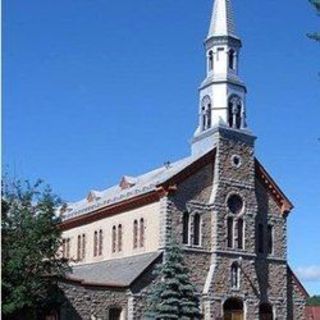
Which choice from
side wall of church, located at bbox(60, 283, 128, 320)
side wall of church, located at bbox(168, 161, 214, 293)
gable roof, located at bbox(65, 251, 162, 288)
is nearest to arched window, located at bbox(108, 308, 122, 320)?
side wall of church, located at bbox(60, 283, 128, 320)

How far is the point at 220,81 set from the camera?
46.4 m

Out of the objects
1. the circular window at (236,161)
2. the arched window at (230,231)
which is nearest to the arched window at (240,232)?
the arched window at (230,231)

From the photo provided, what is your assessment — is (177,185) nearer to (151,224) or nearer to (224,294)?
(151,224)

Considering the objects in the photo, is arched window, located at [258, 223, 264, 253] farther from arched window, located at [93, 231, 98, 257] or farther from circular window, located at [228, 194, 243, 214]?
arched window, located at [93, 231, 98, 257]

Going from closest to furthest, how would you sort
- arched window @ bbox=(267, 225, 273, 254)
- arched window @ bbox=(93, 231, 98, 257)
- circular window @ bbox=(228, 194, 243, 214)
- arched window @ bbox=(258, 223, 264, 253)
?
circular window @ bbox=(228, 194, 243, 214)
arched window @ bbox=(258, 223, 264, 253)
arched window @ bbox=(267, 225, 273, 254)
arched window @ bbox=(93, 231, 98, 257)

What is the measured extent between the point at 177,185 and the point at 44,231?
1189 cm

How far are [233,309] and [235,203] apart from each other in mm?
6421

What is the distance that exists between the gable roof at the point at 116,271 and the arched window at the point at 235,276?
494 cm

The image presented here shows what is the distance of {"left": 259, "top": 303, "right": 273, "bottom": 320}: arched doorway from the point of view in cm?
4529

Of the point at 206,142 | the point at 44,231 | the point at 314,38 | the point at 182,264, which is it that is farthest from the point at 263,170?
the point at 314,38

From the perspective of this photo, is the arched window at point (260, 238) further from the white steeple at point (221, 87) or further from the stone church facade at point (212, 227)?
the white steeple at point (221, 87)

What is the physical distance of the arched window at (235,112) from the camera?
46188 mm

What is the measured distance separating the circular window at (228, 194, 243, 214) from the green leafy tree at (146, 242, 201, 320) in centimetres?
643

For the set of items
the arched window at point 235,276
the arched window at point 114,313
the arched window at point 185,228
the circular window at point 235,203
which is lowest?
the arched window at point 114,313
